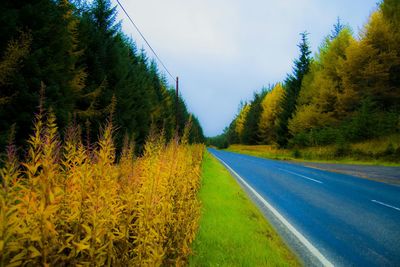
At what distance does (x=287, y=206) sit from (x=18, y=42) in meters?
10.3

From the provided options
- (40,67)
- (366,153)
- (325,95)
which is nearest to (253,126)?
(325,95)

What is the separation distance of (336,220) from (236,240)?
10.7 ft

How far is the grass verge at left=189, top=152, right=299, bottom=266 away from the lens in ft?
14.2

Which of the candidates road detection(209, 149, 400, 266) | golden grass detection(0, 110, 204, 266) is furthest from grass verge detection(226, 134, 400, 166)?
golden grass detection(0, 110, 204, 266)

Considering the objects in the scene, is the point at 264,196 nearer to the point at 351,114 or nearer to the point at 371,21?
the point at 351,114

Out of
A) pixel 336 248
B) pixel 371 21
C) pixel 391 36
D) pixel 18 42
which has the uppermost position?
pixel 371 21

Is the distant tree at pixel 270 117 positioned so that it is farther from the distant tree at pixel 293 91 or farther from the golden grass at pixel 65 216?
the golden grass at pixel 65 216

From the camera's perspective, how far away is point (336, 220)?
686cm

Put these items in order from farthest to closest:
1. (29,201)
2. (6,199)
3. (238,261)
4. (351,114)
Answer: (351,114)
(238,261)
(29,201)
(6,199)

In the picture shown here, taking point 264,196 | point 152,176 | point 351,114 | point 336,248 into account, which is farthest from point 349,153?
point 152,176

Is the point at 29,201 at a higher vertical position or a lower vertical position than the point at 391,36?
lower

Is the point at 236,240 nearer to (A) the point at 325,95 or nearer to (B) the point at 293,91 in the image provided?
(A) the point at 325,95

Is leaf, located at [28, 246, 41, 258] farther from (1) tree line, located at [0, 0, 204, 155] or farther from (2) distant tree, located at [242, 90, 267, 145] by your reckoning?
(2) distant tree, located at [242, 90, 267, 145]

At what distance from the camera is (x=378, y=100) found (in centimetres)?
2816
